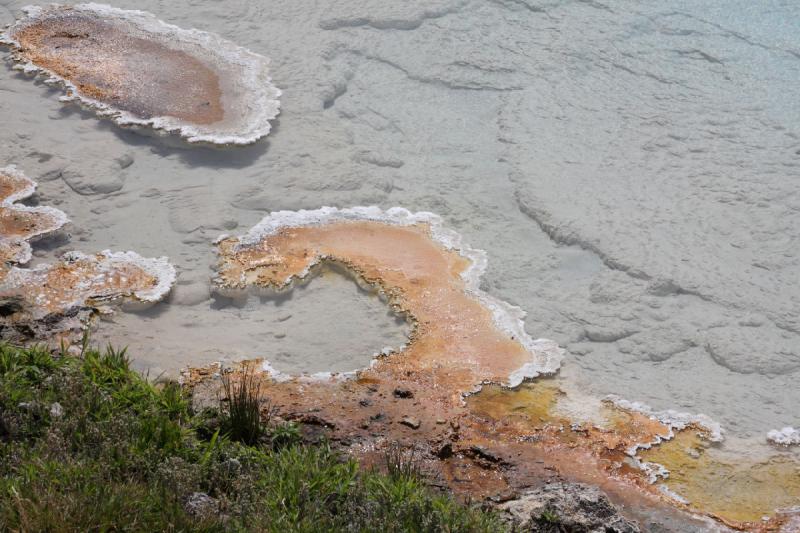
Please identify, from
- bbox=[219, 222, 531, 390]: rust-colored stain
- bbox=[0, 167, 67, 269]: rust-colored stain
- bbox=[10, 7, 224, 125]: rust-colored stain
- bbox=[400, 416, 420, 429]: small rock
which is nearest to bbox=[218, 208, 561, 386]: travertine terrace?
bbox=[219, 222, 531, 390]: rust-colored stain

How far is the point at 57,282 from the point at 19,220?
0.77 m

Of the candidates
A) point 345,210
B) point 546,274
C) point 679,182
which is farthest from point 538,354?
point 679,182

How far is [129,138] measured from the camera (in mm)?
6652

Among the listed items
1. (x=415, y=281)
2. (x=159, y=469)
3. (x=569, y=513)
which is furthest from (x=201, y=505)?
(x=415, y=281)

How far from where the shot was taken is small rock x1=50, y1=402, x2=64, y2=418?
3670mm

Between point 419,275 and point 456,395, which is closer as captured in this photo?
point 456,395

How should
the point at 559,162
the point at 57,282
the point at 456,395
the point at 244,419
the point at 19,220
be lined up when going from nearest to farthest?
1. the point at 244,419
2. the point at 456,395
3. the point at 57,282
4. the point at 19,220
5. the point at 559,162

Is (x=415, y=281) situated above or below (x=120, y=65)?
below

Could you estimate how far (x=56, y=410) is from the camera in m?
3.71

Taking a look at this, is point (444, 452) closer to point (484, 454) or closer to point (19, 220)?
point (484, 454)

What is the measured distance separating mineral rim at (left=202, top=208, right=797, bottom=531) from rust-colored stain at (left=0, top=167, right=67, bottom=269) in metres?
1.02

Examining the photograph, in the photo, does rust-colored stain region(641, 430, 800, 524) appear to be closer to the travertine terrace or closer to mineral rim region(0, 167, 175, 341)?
the travertine terrace

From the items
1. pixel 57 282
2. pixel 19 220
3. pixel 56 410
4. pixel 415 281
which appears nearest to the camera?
pixel 56 410

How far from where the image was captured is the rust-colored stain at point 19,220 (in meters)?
5.35
